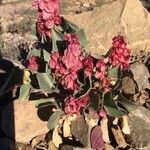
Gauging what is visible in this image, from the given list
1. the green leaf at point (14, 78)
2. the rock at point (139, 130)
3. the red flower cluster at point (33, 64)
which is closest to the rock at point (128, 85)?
the rock at point (139, 130)

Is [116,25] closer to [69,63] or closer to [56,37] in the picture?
[56,37]

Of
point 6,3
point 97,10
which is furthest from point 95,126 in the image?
point 6,3

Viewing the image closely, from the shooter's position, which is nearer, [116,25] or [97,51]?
[97,51]

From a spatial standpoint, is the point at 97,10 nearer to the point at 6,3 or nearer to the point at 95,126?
the point at 95,126

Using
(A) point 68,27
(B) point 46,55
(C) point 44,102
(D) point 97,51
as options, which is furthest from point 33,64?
(D) point 97,51

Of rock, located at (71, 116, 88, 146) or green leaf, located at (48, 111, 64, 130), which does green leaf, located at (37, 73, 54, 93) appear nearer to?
green leaf, located at (48, 111, 64, 130)

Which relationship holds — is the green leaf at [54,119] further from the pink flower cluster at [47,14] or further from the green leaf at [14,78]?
the pink flower cluster at [47,14]
